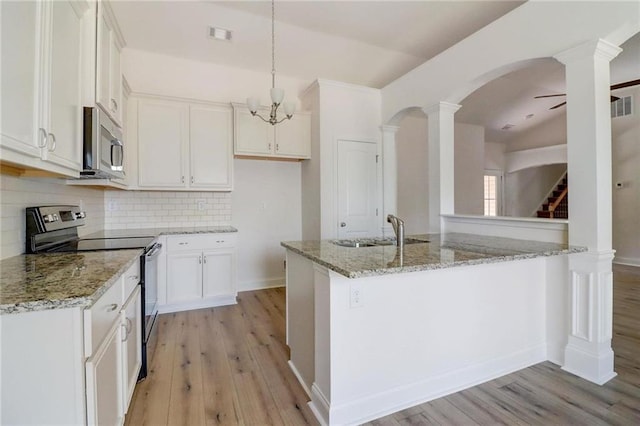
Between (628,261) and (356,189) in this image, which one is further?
(628,261)

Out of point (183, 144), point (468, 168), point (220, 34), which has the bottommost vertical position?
point (183, 144)

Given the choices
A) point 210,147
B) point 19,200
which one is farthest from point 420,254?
point 210,147

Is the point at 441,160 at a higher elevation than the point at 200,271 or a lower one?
higher

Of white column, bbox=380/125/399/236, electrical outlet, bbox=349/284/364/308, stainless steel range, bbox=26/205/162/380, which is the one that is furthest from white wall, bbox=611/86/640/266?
stainless steel range, bbox=26/205/162/380

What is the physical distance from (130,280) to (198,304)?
2.03 meters

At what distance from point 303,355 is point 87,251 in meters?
1.54

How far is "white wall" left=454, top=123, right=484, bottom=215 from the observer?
6777mm

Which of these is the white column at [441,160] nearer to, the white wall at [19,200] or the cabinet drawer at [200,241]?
the cabinet drawer at [200,241]

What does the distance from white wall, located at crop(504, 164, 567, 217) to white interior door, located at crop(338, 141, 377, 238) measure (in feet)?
21.4

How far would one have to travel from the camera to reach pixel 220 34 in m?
3.71

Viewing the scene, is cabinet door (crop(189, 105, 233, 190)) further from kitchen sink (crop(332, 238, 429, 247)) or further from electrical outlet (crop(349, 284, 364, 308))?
electrical outlet (crop(349, 284, 364, 308))

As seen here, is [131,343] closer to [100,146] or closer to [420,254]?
[100,146]

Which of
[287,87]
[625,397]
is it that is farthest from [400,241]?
[287,87]

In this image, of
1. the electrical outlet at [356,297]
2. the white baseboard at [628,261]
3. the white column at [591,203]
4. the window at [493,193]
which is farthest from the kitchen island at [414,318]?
the window at [493,193]
